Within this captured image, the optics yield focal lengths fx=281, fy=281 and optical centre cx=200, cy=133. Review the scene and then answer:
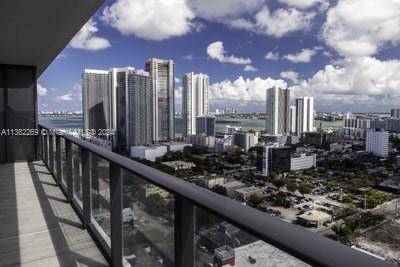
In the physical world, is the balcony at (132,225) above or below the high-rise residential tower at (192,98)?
below

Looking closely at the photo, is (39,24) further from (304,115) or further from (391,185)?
(304,115)

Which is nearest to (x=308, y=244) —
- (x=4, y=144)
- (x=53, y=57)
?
(x=53, y=57)

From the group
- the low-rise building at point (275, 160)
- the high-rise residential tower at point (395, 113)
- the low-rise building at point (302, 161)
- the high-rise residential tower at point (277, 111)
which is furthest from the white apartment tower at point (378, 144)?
the high-rise residential tower at point (277, 111)

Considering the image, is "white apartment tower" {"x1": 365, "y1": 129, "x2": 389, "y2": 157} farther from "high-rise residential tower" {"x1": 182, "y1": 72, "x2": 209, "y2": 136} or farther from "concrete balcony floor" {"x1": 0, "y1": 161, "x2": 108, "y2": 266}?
"concrete balcony floor" {"x1": 0, "y1": 161, "x2": 108, "y2": 266}

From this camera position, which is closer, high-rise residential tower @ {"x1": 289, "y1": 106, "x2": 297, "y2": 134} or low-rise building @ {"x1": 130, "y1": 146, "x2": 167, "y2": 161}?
low-rise building @ {"x1": 130, "y1": 146, "x2": 167, "y2": 161}

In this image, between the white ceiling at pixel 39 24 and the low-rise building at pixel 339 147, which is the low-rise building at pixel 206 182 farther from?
the low-rise building at pixel 339 147

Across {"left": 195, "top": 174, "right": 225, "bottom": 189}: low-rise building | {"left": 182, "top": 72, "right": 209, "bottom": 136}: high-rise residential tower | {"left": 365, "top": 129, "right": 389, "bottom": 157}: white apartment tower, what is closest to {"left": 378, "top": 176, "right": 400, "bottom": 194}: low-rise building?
{"left": 365, "top": 129, "right": 389, "bottom": 157}: white apartment tower

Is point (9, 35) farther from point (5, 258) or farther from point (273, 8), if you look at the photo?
point (273, 8)
